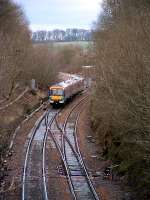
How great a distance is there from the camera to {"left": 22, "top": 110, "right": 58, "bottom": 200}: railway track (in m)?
19.7

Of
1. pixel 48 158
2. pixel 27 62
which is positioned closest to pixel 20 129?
pixel 48 158

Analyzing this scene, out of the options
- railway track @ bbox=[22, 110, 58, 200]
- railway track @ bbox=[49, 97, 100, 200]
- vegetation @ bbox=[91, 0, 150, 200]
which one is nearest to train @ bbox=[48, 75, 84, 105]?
railway track @ bbox=[49, 97, 100, 200]

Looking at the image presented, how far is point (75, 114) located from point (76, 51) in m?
66.6

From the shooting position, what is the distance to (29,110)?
147 feet

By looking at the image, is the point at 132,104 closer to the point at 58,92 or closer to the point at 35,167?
the point at 35,167

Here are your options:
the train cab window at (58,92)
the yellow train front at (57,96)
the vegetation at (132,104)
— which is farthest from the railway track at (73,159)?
the train cab window at (58,92)

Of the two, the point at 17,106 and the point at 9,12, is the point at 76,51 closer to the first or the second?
the point at 9,12

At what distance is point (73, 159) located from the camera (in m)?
25.8

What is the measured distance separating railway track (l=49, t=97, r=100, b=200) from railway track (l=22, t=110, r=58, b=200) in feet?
2.88

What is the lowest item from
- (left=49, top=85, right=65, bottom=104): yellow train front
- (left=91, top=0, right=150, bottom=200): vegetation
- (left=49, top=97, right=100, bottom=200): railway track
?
(left=49, top=97, right=100, bottom=200): railway track

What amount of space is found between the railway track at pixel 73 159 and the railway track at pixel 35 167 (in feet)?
2.88

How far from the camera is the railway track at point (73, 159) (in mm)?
19812

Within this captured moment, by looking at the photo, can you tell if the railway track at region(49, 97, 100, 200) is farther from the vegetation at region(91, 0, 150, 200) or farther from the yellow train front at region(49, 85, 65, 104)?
the yellow train front at region(49, 85, 65, 104)

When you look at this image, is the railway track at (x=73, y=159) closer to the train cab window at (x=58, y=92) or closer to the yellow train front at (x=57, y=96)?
the yellow train front at (x=57, y=96)
